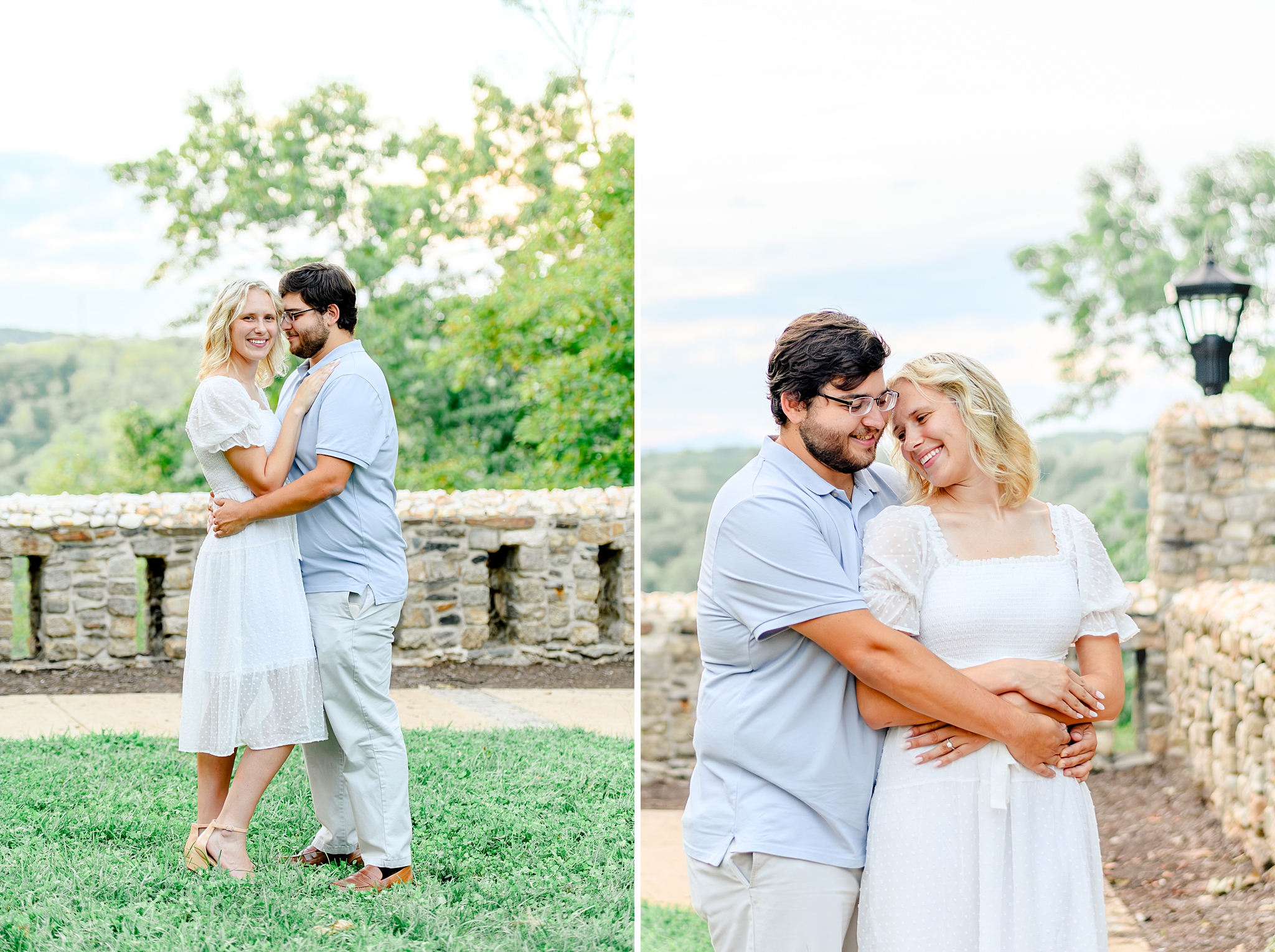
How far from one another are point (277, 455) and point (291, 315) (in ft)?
1.40

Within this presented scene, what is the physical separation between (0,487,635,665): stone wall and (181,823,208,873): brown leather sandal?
411 cm

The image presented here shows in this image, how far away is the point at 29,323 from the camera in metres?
15.0

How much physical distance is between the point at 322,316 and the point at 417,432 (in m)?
10.9

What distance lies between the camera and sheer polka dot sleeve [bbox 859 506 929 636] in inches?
77.8

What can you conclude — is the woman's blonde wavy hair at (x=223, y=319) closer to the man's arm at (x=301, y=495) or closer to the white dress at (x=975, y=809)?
the man's arm at (x=301, y=495)

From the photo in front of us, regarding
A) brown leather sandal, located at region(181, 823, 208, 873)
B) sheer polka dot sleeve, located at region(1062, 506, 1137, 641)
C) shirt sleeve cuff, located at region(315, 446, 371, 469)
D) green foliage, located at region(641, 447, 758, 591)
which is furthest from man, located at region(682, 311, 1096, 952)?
green foliage, located at region(641, 447, 758, 591)

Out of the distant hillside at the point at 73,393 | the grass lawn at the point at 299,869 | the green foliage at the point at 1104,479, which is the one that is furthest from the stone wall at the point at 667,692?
the distant hillside at the point at 73,393

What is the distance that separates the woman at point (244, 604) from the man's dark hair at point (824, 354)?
1680mm

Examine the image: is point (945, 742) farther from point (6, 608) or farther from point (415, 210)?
point (415, 210)

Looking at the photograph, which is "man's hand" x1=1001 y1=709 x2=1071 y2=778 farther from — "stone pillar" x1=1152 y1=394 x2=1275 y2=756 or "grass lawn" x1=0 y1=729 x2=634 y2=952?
"stone pillar" x1=1152 y1=394 x2=1275 y2=756

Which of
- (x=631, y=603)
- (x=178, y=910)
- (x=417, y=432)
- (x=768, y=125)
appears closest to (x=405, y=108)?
(x=417, y=432)

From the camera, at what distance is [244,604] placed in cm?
330

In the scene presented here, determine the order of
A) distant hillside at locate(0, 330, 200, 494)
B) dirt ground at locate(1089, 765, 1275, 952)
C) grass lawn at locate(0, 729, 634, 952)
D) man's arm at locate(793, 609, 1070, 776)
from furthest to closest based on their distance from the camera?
distant hillside at locate(0, 330, 200, 494) < dirt ground at locate(1089, 765, 1275, 952) < grass lawn at locate(0, 729, 634, 952) < man's arm at locate(793, 609, 1070, 776)

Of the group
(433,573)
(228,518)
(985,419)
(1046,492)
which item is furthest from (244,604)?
(1046,492)
